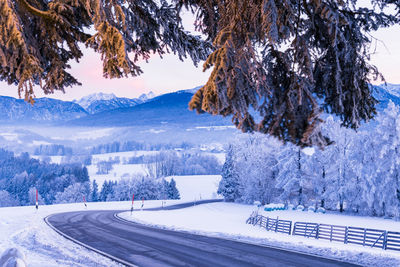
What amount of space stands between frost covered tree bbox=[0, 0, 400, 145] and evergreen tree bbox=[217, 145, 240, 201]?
54.9 metres

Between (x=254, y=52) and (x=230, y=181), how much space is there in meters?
56.8

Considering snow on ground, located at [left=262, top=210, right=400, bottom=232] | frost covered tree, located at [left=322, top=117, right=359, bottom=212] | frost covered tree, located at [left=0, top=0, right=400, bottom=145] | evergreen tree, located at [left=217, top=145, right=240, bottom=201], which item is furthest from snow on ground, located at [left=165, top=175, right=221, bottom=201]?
frost covered tree, located at [left=0, top=0, right=400, bottom=145]

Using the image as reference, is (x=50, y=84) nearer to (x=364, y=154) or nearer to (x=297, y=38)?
(x=297, y=38)

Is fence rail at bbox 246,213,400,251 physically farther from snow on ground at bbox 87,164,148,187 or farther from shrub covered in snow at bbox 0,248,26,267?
snow on ground at bbox 87,164,148,187

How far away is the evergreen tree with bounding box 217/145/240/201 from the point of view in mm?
58781

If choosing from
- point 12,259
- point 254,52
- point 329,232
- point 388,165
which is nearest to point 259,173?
point 388,165

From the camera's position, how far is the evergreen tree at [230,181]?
58.8 m

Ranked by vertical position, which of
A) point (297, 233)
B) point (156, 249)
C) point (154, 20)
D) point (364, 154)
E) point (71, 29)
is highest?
point (154, 20)

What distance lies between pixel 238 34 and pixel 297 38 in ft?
2.58

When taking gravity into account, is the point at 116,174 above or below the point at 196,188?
above

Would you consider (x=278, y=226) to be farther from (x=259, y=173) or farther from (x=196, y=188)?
(x=196, y=188)

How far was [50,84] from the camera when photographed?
16.0 feet

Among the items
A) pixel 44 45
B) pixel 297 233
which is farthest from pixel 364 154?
pixel 44 45

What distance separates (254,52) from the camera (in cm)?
357
